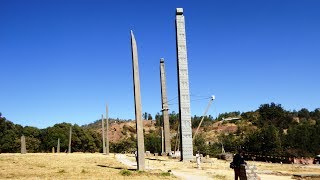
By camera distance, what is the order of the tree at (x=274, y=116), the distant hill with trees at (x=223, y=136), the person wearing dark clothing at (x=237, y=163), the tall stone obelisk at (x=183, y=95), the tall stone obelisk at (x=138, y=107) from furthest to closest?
1. the tree at (x=274, y=116)
2. the distant hill with trees at (x=223, y=136)
3. the tall stone obelisk at (x=183, y=95)
4. the tall stone obelisk at (x=138, y=107)
5. the person wearing dark clothing at (x=237, y=163)

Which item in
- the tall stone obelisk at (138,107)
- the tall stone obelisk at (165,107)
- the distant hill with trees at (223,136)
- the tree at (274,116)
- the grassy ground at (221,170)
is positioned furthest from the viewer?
the tree at (274,116)

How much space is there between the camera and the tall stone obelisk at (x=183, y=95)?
→ 32.0 meters

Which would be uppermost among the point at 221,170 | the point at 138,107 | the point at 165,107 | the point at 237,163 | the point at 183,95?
the point at 183,95

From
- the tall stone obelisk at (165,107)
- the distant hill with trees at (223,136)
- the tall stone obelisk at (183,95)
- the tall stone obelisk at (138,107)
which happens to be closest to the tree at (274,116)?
the distant hill with trees at (223,136)

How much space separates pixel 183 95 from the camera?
32125 millimetres

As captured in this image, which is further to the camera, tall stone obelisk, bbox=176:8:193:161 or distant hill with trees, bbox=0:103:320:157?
distant hill with trees, bbox=0:103:320:157

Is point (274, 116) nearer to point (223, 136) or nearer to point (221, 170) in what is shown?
point (223, 136)

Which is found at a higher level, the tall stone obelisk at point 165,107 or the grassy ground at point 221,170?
the tall stone obelisk at point 165,107

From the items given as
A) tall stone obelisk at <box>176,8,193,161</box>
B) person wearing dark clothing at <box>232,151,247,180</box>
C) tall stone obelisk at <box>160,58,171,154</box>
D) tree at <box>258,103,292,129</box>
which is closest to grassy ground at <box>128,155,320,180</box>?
tall stone obelisk at <box>176,8,193,161</box>

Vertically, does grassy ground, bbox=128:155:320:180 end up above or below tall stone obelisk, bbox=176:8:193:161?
below

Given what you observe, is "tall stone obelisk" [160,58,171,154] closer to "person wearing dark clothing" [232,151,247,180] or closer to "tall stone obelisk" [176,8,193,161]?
"tall stone obelisk" [176,8,193,161]

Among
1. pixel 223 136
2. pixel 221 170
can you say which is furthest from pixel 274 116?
pixel 221 170

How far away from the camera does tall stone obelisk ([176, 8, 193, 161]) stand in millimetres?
31984

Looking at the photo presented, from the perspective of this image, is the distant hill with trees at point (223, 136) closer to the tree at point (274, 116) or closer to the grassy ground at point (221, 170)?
the tree at point (274, 116)
